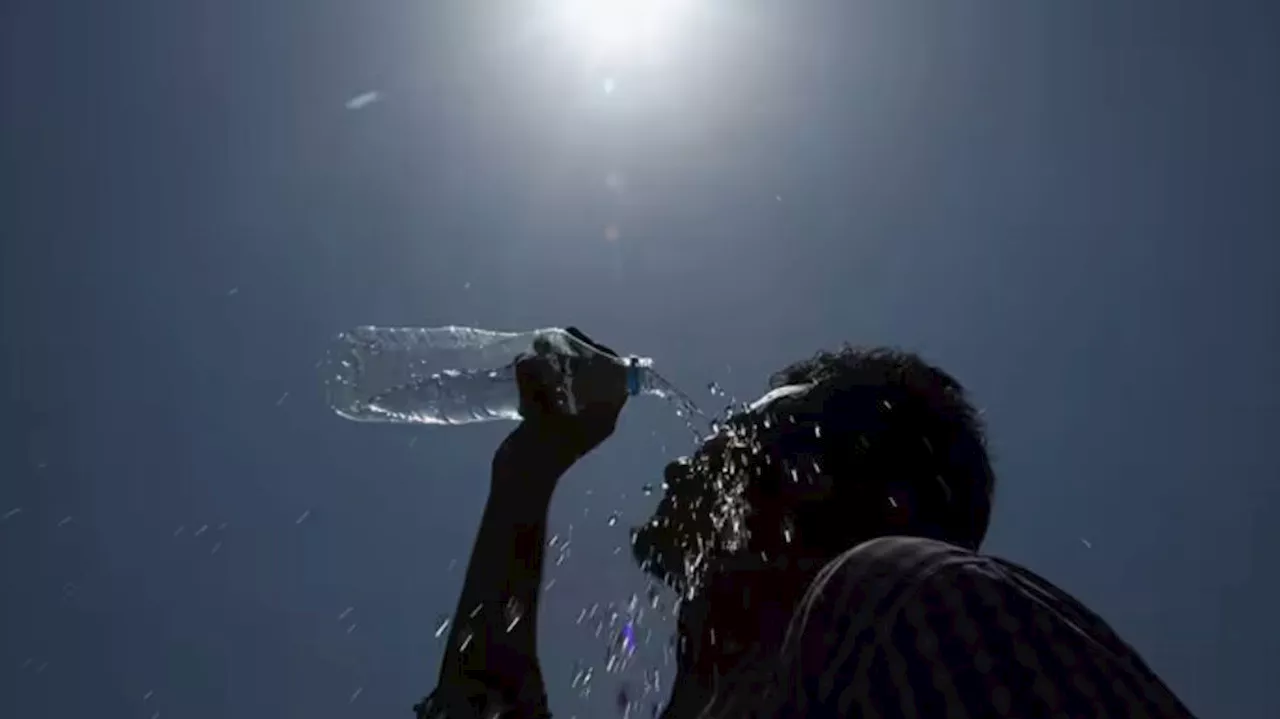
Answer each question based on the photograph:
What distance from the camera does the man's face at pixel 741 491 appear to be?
7.29 ft

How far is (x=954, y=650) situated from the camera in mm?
1089

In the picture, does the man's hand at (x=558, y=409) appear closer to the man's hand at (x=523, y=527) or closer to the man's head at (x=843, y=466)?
the man's hand at (x=523, y=527)

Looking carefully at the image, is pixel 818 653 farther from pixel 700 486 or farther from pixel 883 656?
pixel 700 486

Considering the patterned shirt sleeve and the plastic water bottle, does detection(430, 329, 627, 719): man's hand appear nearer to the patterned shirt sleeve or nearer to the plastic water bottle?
the patterned shirt sleeve

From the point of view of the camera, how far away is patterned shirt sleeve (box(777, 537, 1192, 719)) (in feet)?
3.42

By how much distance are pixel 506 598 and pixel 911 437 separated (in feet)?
4.18

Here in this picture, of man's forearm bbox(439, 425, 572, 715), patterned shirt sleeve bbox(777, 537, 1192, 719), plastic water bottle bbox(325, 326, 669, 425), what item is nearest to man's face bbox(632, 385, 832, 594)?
man's forearm bbox(439, 425, 572, 715)

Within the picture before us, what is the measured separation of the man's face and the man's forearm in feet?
1.16

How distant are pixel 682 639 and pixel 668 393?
2.09m

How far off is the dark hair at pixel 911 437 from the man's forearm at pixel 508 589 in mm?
1015

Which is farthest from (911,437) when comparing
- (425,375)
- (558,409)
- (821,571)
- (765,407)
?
(425,375)

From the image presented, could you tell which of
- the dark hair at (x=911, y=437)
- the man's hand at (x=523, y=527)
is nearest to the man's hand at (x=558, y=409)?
the man's hand at (x=523, y=527)

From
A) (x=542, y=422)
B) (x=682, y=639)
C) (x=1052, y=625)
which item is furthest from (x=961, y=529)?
(x=542, y=422)

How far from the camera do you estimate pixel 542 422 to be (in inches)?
130
